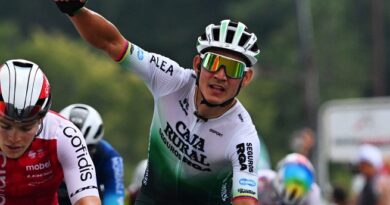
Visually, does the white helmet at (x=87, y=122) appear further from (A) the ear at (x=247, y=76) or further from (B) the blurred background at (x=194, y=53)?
(B) the blurred background at (x=194, y=53)

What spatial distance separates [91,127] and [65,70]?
171ft

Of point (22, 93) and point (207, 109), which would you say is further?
point (207, 109)

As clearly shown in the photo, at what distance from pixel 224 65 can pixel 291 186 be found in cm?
391

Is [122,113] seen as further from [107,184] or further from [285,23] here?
[107,184]

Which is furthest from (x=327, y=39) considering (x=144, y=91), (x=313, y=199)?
(x=313, y=199)

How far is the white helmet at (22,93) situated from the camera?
6926mm

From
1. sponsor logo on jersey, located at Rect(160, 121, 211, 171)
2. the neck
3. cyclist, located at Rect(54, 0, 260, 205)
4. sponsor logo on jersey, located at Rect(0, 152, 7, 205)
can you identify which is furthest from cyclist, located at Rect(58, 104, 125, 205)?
sponsor logo on jersey, located at Rect(0, 152, 7, 205)

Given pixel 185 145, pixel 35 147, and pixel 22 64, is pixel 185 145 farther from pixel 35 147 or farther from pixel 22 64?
pixel 22 64

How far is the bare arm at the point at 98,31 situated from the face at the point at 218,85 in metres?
0.59

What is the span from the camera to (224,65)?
26.5 feet

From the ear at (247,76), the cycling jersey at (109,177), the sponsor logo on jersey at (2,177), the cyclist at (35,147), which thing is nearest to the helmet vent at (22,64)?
the cyclist at (35,147)

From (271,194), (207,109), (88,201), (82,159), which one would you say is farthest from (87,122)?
(88,201)

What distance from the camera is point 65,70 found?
62.1 metres

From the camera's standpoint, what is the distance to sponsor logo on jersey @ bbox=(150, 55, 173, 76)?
8211 mm
